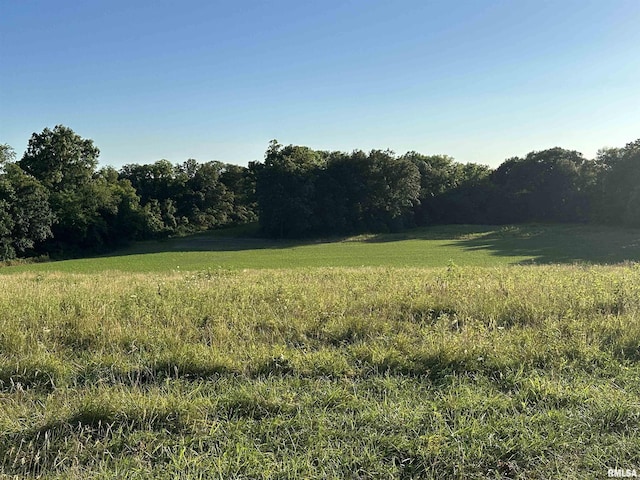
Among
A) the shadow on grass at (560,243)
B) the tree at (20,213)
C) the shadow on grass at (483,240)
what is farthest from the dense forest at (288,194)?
the shadow on grass at (560,243)

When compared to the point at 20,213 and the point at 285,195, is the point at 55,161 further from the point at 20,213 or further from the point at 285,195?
the point at 285,195

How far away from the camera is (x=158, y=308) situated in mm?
6879

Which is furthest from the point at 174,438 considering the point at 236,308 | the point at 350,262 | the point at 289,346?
the point at 350,262

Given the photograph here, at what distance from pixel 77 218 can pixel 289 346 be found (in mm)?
64227

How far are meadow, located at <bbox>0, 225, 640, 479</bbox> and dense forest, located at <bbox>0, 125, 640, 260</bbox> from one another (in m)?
56.1

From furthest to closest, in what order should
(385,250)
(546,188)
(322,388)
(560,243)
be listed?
(546,188) → (560,243) → (385,250) → (322,388)

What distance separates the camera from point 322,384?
4320mm

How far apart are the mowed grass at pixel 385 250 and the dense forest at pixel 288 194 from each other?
16.1ft

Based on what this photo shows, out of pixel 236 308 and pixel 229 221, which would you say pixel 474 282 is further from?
pixel 229 221

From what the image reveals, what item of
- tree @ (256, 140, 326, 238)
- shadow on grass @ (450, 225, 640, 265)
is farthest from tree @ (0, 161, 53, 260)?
shadow on grass @ (450, 225, 640, 265)

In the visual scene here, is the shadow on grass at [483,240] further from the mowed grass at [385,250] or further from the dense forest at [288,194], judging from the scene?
the dense forest at [288,194]

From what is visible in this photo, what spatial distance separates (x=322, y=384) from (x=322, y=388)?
0.11m

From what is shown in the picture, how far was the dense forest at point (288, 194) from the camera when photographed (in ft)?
198

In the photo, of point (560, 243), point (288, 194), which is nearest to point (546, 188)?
point (560, 243)
